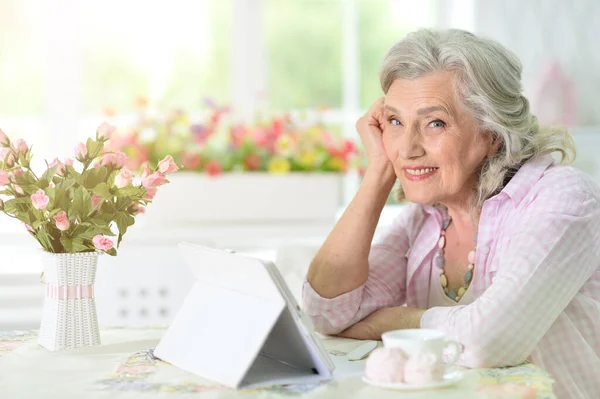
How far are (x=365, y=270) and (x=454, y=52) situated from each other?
508mm

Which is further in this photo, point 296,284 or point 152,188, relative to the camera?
point 296,284

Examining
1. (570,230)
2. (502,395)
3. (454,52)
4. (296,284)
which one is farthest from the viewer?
(296,284)

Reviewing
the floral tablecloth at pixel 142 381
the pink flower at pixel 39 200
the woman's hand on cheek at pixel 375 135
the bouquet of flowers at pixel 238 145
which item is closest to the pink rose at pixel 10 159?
the pink flower at pixel 39 200

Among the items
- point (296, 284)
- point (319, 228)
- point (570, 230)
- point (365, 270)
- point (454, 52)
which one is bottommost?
point (319, 228)

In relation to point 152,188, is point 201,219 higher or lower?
lower

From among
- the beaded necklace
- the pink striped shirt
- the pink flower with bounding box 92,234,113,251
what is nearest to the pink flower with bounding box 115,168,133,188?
the pink flower with bounding box 92,234,113,251

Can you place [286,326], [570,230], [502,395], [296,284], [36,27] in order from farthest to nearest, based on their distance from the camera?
[36,27], [296,284], [570,230], [286,326], [502,395]

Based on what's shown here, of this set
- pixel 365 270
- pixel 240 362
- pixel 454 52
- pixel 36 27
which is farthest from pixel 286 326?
pixel 36 27

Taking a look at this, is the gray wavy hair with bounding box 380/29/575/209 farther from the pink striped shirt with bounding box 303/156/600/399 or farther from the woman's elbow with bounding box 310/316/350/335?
the woman's elbow with bounding box 310/316/350/335

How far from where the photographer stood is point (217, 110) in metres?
3.43

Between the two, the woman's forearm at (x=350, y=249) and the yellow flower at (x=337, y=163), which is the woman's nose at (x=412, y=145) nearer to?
the woman's forearm at (x=350, y=249)

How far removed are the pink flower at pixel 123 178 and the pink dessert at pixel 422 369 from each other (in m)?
0.62

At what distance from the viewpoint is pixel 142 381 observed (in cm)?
143

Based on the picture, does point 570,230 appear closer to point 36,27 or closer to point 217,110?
point 217,110
